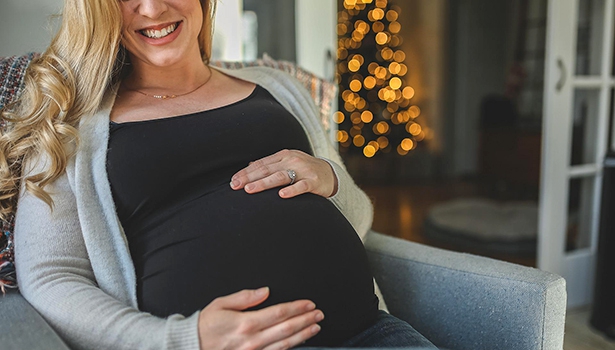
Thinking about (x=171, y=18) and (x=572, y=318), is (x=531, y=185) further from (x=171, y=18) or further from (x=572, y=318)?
(x=171, y=18)

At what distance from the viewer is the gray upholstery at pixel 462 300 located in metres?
0.98

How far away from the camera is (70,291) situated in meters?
0.89

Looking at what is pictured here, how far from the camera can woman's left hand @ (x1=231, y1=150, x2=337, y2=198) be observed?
3.40 ft

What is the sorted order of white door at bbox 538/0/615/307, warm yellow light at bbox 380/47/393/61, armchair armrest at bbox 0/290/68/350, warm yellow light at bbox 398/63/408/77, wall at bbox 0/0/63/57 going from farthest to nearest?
warm yellow light at bbox 398/63/408/77
warm yellow light at bbox 380/47/393/61
white door at bbox 538/0/615/307
wall at bbox 0/0/63/57
armchair armrest at bbox 0/290/68/350

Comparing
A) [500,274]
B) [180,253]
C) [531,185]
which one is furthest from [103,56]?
[531,185]

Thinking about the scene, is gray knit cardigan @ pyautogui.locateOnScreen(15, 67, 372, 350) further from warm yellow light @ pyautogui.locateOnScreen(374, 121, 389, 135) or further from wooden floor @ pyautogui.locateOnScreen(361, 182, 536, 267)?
warm yellow light @ pyautogui.locateOnScreen(374, 121, 389, 135)

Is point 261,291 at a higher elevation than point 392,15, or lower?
lower

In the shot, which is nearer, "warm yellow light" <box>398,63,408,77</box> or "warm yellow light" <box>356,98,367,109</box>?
"warm yellow light" <box>356,98,367,109</box>

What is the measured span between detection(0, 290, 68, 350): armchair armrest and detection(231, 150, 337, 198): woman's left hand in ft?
1.24

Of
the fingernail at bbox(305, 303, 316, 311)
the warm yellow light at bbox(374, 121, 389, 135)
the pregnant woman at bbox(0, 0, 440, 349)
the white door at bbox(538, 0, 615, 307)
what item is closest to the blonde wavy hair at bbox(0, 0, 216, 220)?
the pregnant woman at bbox(0, 0, 440, 349)

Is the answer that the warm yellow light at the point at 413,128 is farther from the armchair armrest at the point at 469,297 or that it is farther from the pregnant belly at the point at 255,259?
the pregnant belly at the point at 255,259

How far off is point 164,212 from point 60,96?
0.91 ft

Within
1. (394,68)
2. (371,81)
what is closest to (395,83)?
(394,68)

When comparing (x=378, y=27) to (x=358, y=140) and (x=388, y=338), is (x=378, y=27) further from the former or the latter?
(x=388, y=338)
